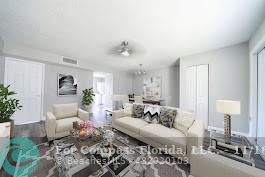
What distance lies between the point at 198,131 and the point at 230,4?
6.58ft

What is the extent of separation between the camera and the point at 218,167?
Answer: 0.94 m

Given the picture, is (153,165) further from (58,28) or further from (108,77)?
(108,77)

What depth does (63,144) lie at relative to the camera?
173 cm

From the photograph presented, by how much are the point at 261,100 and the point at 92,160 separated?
341 centimetres

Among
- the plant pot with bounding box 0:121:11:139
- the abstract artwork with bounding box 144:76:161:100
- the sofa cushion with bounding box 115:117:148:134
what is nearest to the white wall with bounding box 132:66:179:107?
the abstract artwork with bounding box 144:76:161:100

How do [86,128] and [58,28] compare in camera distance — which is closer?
[86,128]

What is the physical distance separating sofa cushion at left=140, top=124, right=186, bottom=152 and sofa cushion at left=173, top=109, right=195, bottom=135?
6.4 inches

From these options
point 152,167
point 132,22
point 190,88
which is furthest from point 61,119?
point 190,88

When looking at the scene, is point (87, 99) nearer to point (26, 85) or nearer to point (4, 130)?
point (26, 85)

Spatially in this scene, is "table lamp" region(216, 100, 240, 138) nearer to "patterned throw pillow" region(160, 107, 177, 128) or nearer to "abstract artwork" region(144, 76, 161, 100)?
"patterned throw pillow" region(160, 107, 177, 128)

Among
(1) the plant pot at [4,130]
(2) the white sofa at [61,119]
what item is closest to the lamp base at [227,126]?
(2) the white sofa at [61,119]

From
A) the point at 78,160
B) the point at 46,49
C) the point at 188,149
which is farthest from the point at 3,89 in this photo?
the point at 188,149

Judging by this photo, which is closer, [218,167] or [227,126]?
[218,167]

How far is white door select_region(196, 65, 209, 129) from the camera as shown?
3381mm
